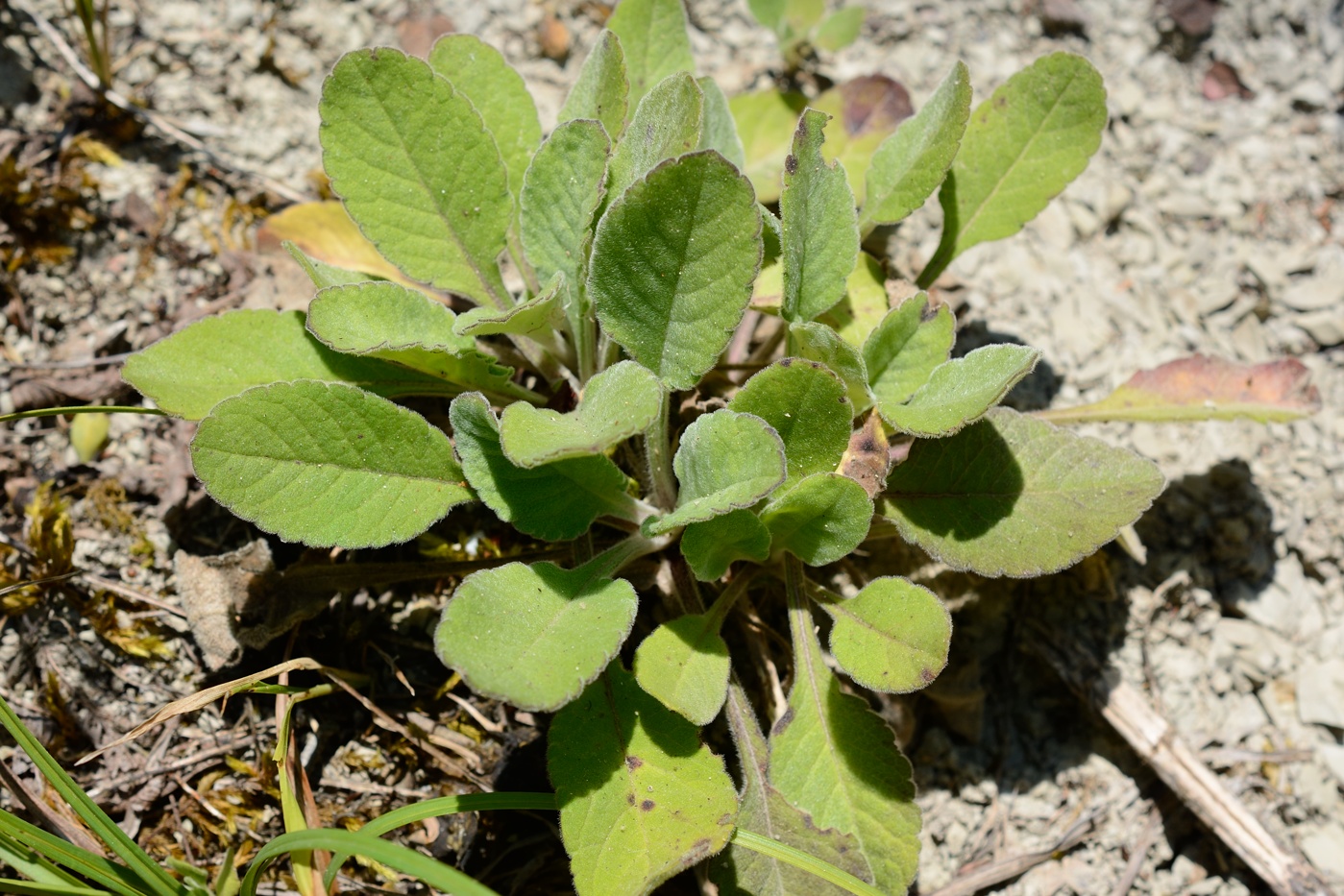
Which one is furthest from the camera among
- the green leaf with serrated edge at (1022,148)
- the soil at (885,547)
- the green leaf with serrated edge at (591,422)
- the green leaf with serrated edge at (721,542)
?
the green leaf with serrated edge at (1022,148)

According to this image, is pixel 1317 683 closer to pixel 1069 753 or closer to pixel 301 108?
pixel 1069 753

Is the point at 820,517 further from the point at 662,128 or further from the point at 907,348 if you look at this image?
the point at 662,128

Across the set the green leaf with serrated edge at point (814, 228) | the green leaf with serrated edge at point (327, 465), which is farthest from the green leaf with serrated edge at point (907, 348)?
the green leaf with serrated edge at point (327, 465)

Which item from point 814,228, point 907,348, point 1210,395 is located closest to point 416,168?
point 814,228

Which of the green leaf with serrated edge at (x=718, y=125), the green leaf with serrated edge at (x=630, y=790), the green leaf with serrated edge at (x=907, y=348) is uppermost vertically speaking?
the green leaf with serrated edge at (x=718, y=125)

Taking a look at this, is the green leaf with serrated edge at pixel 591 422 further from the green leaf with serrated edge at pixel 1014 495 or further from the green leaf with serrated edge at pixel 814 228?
the green leaf with serrated edge at pixel 1014 495

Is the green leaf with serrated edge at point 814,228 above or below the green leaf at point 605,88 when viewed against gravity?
below

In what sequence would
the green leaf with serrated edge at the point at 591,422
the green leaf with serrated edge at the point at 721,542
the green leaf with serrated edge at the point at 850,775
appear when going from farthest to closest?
the green leaf with serrated edge at the point at 850,775 → the green leaf with serrated edge at the point at 721,542 → the green leaf with serrated edge at the point at 591,422

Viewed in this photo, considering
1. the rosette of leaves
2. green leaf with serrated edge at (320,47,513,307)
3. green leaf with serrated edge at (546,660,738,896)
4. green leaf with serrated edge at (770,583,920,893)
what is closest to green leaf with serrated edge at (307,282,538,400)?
the rosette of leaves
